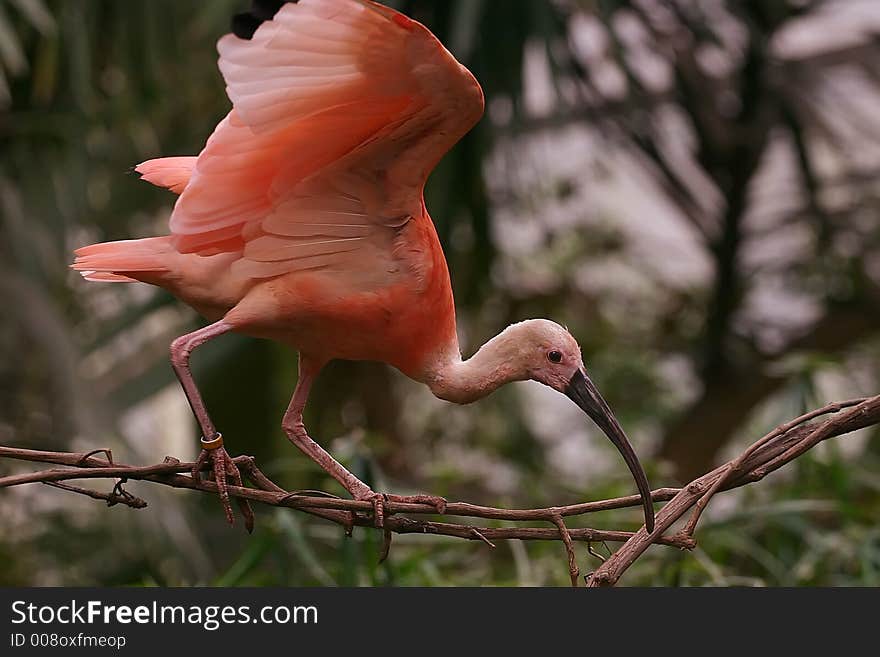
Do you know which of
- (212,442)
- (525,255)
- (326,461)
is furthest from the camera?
(525,255)

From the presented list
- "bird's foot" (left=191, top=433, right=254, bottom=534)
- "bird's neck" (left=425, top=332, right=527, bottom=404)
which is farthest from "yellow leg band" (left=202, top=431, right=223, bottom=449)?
"bird's neck" (left=425, top=332, right=527, bottom=404)

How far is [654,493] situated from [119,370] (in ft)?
17.3

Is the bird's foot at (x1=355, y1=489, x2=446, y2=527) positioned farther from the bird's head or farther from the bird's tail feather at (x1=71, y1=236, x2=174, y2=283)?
the bird's tail feather at (x1=71, y1=236, x2=174, y2=283)

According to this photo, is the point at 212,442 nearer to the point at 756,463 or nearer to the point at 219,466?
the point at 219,466

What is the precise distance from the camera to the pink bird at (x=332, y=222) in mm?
1947

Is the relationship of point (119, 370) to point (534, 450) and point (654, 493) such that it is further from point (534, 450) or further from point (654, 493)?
point (654, 493)

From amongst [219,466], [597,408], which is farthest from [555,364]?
[219,466]

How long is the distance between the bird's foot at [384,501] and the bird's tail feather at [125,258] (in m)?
0.54

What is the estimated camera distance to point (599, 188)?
8211mm

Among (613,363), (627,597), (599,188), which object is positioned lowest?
(613,363)

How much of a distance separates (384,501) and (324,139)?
0.60 metres

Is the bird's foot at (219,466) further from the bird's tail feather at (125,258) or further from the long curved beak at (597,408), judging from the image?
the long curved beak at (597,408)

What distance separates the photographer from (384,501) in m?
1.99

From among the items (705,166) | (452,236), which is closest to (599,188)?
(705,166)
